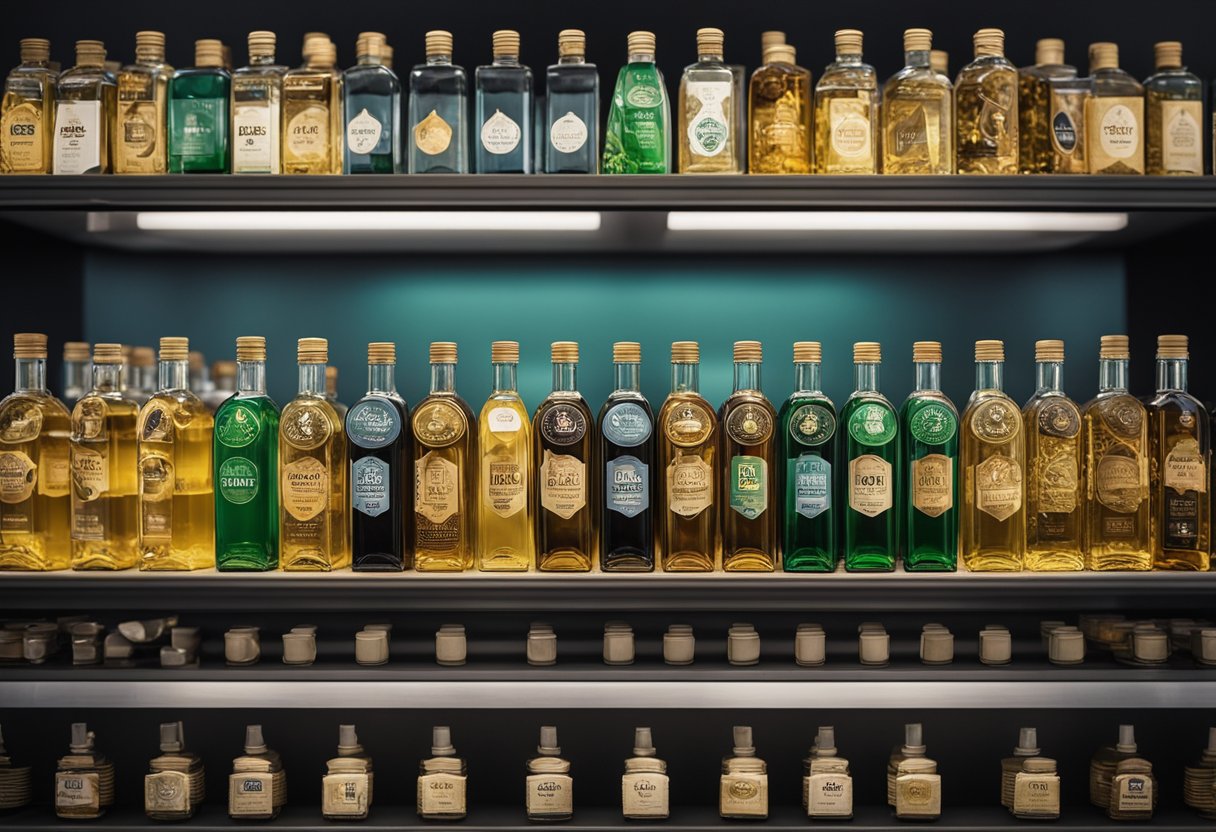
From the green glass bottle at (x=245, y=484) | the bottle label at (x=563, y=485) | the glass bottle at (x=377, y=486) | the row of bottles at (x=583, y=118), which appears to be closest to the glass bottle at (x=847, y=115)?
the row of bottles at (x=583, y=118)

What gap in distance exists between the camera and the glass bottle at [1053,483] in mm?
1628

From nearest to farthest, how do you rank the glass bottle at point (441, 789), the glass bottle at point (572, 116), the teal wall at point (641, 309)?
the glass bottle at point (572, 116) → the glass bottle at point (441, 789) → the teal wall at point (641, 309)

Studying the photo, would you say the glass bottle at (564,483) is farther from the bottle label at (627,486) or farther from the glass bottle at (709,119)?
the glass bottle at (709,119)

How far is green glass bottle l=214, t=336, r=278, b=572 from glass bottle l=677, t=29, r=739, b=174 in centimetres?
73

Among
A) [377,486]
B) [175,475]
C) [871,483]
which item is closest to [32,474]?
[175,475]

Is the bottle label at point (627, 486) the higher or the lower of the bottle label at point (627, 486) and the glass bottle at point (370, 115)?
the lower

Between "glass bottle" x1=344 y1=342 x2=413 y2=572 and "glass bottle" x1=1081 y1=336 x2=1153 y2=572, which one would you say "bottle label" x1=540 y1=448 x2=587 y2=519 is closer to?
"glass bottle" x1=344 y1=342 x2=413 y2=572

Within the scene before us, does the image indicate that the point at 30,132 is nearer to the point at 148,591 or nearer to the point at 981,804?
the point at 148,591

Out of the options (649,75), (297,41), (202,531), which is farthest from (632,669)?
(297,41)

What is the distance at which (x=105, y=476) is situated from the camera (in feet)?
5.43

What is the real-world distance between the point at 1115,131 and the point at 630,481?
93 centimetres

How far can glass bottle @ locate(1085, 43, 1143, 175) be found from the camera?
1.64 m

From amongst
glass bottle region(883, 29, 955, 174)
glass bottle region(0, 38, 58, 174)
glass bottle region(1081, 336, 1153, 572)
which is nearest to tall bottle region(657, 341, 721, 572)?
glass bottle region(883, 29, 955, 174)

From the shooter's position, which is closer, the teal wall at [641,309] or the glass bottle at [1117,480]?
the glass bottle at [1117,480]
